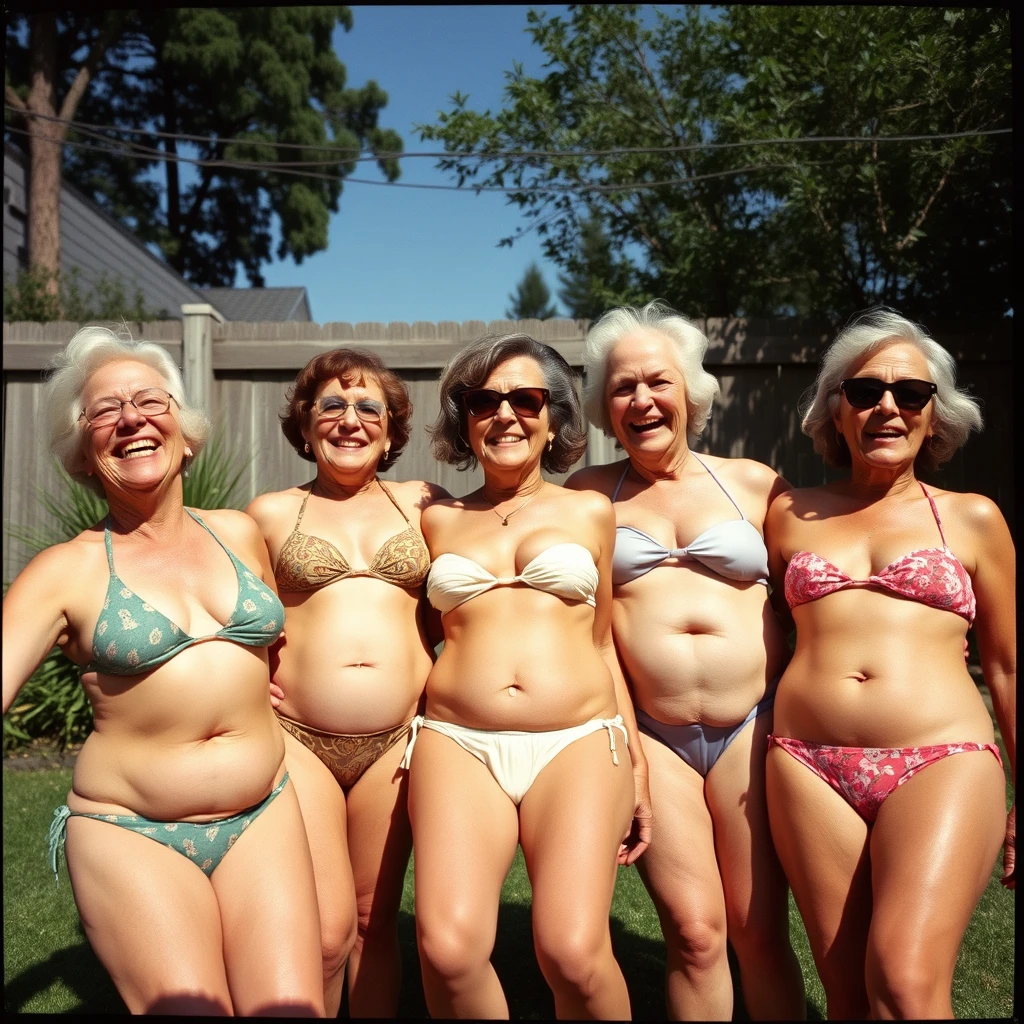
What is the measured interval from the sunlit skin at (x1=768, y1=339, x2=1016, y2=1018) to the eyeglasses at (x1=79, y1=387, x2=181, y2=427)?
2.13m

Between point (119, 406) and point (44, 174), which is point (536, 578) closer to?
point (119, 406)

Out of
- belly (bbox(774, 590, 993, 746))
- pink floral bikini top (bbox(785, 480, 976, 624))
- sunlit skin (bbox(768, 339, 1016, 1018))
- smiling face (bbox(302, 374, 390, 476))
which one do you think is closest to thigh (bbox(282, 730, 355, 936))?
smiling face (bbox(302, 374, 390, 476))

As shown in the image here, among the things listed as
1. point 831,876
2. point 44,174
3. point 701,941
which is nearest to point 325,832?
point 701,941

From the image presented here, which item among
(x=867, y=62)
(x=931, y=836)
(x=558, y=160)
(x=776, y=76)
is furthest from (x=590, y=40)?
(x=931, y=836)

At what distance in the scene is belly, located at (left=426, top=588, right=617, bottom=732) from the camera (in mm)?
3070

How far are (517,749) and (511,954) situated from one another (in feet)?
6.25

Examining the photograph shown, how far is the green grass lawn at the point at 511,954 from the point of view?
388cm

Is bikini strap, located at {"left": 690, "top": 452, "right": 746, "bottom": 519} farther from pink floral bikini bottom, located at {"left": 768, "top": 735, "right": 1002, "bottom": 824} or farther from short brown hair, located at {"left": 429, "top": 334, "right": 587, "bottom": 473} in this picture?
pink floral bikini bottom, located at {"left": 768, "top": 735, "right": 1002, "bottom": 824}

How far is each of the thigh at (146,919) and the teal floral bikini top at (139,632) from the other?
1.55 feet

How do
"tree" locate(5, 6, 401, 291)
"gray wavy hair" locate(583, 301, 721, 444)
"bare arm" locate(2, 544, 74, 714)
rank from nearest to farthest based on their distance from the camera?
1. "bare arm" locate(2, 544, 74, 714)
2. "gray wavy hair" locate(583, 301, 721, 444)
3. "tree" locate(5, 6, 401, 291)

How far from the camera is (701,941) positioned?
315 cm

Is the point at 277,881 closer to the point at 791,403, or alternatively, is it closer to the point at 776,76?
the point at 791,403

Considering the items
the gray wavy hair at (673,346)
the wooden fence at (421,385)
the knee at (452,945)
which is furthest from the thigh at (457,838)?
the wooden fence at (421,385)

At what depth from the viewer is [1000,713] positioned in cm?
305
